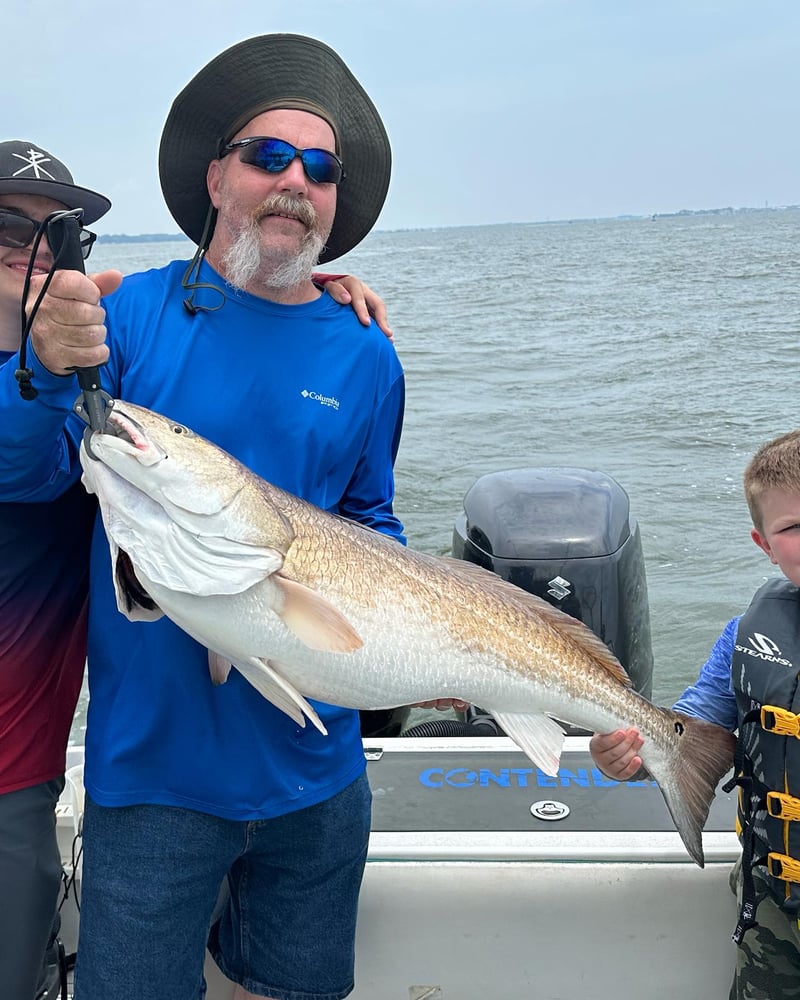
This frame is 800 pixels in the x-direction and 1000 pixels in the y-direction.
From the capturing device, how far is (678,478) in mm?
12453

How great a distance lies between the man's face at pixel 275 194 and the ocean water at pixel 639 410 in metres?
4.90

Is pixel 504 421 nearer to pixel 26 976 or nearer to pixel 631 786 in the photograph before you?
pixel 631 786

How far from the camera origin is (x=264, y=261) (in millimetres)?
2584

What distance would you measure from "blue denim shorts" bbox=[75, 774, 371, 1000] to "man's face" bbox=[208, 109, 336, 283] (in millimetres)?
1358

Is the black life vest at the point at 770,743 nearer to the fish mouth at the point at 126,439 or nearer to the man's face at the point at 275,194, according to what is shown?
the man's face at the point at 275,194

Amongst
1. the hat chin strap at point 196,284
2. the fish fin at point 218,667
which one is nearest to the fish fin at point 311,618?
the fish fin at point 218,667

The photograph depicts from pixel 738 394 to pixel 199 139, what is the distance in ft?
50.1

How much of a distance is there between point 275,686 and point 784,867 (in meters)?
1.40

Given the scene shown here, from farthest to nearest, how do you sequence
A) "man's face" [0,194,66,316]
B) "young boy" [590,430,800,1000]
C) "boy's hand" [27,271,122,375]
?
"young boy" [590,430,800,1000] → "man's face" [0,194,66,316] → "boy's hand" [27,271,122,375]

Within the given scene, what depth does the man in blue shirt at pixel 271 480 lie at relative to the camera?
2.45 metres

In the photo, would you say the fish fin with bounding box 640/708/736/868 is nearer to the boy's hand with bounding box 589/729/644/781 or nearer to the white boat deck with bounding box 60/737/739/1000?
the boy's hand with bounding box 589/729/644/781

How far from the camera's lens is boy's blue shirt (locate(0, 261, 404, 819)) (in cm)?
246

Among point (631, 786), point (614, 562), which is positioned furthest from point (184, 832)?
point (614, 562)

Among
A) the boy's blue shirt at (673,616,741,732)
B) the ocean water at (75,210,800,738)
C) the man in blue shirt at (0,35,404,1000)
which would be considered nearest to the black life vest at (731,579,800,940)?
→ the boy's blue shirt at (673,616,741,732)
